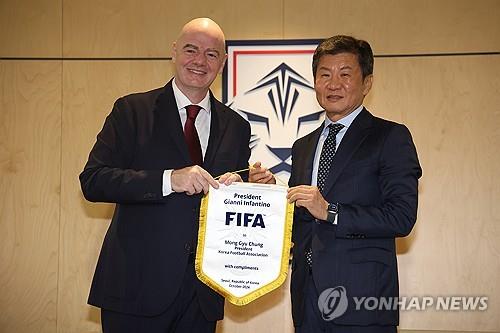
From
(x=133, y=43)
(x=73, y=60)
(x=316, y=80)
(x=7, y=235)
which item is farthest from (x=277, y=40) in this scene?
(x=7, y=235)

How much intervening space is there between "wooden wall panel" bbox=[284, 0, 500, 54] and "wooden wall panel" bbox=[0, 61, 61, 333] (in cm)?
202

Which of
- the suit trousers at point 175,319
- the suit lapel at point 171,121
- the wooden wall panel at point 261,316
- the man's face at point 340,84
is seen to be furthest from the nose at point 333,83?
the wooden wall panel at point 261,316

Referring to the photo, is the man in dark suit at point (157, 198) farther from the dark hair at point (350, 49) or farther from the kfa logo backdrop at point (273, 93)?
the kfa logo backdrop at point (273, 93)

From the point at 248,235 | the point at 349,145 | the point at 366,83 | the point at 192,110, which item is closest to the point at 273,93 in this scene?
the point at 366,83

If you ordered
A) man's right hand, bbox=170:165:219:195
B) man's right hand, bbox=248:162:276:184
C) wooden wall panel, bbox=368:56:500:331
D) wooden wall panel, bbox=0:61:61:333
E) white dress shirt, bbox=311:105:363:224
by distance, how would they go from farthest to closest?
wooden wall panel, bbox=0:61:61:333 → wooden wall panel, bbox=368:56:500:331 → man's right hand, bbox=248:162:276:184 → white dress shirt, bbox=311:105:363:224 → man's right hand, bbox=170:165:219:195

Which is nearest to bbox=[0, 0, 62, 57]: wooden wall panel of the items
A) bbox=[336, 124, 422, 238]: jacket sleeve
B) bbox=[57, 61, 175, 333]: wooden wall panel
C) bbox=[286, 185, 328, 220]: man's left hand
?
bbox=[57, 61, 175, 333]: wooden wall panel

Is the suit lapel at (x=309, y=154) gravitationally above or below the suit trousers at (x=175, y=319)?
above

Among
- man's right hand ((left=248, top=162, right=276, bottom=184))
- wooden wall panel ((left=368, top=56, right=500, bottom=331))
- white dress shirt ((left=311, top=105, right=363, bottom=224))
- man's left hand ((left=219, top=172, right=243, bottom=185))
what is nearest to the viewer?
man's left hand ((left=219, top=172, right=243, bottom=185))

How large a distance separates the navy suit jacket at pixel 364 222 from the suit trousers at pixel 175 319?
428mm

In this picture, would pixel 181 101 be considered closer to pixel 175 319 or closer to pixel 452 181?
pixel 175 319

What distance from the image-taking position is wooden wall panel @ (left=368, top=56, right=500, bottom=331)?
460cm

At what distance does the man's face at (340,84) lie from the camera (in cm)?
271

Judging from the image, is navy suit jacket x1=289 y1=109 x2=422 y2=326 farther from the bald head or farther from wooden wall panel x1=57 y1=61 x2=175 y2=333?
wooden wall panel x1=57 y1=61 x2=175 y2=333

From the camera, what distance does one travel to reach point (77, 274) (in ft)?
16.0
